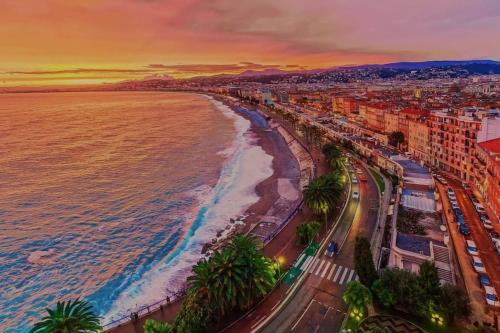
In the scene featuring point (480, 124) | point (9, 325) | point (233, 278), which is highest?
point (480, 124)

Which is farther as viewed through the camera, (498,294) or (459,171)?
(459,171)

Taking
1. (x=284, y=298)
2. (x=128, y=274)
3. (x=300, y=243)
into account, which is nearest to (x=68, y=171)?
(x=128, y=274)

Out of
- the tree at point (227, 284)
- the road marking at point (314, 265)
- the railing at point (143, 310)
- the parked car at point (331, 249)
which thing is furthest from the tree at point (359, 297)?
the railing at point (143, 310)

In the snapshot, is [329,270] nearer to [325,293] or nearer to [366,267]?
[325,293]

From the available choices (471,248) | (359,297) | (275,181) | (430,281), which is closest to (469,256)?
(471,248)

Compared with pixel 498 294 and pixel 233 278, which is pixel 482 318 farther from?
pixel 233 278

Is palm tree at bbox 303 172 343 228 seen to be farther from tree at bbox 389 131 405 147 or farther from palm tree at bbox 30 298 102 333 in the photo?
tree at bbox 389 131 405 147
